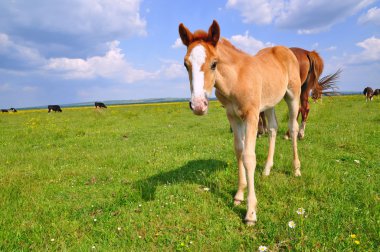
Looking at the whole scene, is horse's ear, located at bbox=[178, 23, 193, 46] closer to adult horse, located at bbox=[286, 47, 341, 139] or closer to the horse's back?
the horse's back

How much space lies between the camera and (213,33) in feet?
11.8

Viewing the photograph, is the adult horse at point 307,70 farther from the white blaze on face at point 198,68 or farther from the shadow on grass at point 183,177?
the white blaze on face at point 198,68

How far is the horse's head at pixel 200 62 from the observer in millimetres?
3152

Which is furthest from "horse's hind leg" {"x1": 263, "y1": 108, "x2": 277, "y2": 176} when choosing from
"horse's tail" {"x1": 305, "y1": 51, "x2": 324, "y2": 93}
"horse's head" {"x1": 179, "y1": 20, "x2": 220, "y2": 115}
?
"horse's tail" {"x1": 305, "y1": 51, "x2": 324, "y2": 93}

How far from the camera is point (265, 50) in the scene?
6227 mm

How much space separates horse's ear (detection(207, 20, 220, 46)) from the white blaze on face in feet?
1.00

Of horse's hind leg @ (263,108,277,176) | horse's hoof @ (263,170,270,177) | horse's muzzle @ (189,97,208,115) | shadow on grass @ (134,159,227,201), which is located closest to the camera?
horse's muzzle @ (189,97,208,115)

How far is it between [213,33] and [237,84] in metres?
0.85

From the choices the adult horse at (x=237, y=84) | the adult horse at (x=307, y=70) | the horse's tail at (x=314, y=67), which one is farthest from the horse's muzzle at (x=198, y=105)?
the horse's tail at (x=314, y=67)

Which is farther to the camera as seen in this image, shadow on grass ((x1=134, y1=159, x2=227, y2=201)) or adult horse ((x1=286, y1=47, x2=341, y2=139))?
adult horse ((x1=286, y1=47, x2=341, y2=139))

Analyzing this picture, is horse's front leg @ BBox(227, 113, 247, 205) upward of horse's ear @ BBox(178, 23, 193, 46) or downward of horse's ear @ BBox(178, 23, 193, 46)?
downward

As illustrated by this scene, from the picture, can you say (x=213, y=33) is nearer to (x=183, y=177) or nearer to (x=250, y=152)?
(x=250, y=152)

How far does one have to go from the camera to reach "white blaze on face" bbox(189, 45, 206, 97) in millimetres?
3164

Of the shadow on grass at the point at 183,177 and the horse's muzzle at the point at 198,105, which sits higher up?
the horse's muzzle at the point at 198,105
